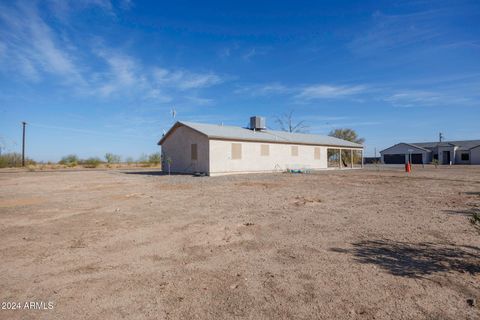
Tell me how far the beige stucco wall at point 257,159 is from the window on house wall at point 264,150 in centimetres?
20

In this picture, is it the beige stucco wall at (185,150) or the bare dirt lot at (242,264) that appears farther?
the beige stucco wall at (185,150)

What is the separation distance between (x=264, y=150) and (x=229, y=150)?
367cm

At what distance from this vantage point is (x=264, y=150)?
22.6 m

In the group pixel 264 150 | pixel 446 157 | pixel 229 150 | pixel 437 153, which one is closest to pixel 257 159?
pixel 264 150

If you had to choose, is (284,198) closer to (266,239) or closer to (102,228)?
(266,239)

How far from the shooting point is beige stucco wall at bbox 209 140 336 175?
19.5 m

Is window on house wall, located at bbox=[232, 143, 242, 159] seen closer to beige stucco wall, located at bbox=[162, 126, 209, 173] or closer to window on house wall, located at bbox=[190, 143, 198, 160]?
beige stucco wall, located at bbox=[162, 126, 209, 173]

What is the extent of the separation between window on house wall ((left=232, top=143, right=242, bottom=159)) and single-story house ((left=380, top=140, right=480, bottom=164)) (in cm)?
3759

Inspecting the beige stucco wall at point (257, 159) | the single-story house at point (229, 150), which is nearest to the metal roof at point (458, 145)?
the beige stucco wall at point (257, 159)

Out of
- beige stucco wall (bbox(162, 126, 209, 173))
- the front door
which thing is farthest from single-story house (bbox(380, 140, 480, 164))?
beige stucco wall (bbox(162, 126, 209, 173))

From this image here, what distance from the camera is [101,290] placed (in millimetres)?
3008

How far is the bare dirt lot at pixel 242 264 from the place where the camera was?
2656mm

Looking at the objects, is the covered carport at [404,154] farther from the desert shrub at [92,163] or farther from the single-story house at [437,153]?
the desert shrub at [92,163]

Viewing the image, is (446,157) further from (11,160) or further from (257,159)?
(11,160)
